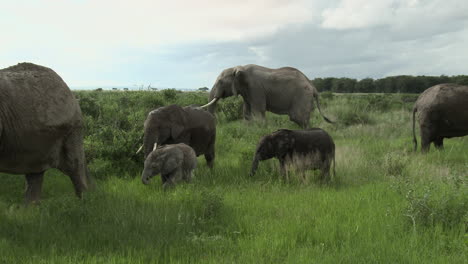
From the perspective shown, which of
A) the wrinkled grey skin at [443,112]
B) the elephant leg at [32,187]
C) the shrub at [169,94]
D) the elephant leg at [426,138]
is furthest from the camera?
the shrub at [169,94]

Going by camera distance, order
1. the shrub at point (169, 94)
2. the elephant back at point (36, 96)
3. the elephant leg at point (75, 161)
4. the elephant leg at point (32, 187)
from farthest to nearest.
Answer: the shrub at point (169, 94), the elephant leg at point (32, 187), the elephant leg at point (75, 161), the elephant back at point (36, 96)

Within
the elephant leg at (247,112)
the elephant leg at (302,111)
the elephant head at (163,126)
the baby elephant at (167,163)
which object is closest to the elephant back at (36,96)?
the baby elephant at (167,163)

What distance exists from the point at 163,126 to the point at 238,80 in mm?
6545

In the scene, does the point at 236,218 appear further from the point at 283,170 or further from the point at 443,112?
the point at 443,112

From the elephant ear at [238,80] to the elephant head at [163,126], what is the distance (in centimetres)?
597

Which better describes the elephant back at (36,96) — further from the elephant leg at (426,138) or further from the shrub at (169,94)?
the shrub at (169,94)

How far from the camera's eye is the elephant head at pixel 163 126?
21.6 feet

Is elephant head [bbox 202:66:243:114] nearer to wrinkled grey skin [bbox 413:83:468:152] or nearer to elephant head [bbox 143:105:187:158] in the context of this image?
wrinkled grey skin [bbox 413:83:468:152]

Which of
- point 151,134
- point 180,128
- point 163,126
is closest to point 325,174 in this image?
point 180,128

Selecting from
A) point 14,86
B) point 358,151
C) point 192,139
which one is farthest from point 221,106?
point 14,86

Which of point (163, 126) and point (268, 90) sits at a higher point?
point (268, 90)

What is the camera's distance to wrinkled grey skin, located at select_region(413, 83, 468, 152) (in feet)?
30.0

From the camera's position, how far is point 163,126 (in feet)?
21.9

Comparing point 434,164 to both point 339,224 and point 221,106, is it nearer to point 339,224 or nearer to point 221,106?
point 339,224
